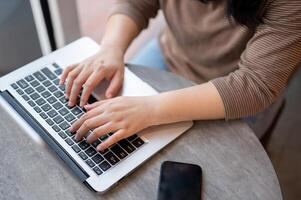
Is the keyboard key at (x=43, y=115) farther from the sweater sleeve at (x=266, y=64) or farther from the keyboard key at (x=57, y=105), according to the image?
the sweater sleeve at (x=266, y=64)

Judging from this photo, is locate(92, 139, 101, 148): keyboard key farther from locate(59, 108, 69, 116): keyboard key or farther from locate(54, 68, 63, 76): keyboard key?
locate(54, 68, 63, 76): keyboard key

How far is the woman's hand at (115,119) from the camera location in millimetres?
669

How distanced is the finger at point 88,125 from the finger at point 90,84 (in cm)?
7

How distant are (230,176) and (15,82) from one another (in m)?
0.48

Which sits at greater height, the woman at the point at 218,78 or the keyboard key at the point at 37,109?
the woman at the point at 218,78

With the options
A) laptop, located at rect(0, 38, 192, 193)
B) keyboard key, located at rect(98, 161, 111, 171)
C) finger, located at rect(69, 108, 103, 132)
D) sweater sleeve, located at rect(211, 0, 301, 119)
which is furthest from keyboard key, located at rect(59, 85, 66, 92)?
sweater sleeve, located at rect(211, 0, 301, 119)

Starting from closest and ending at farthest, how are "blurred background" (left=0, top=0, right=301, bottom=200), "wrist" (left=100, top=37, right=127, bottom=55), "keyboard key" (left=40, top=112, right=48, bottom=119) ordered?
"keyboard key" (left=40, top=112, right=48, bottom=119)
"wrist" (left=100, top=37, right=127, bottom=55)
"blurred background" (left=0, top=0, right=301, bottom=200)

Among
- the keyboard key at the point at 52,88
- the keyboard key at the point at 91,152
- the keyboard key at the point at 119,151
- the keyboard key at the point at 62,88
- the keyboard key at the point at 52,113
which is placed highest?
the keyboard key at the point at 52,88

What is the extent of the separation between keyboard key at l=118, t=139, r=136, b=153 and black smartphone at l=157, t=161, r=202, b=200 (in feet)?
0.21

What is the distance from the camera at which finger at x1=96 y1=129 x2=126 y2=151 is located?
653 millimetres

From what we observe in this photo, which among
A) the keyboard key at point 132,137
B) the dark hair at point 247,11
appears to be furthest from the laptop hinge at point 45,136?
the dark hair at point 247,11

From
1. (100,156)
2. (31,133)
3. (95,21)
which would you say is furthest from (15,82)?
(95,21)

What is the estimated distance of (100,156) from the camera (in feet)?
2.15

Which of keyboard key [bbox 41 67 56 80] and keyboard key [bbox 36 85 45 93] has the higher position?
keyboard key [bbox 41 67 56 80]
